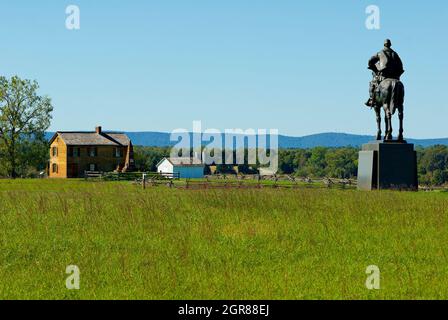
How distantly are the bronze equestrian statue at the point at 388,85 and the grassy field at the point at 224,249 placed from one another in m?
10.9

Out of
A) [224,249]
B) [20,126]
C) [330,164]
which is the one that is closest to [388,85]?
[224,249]

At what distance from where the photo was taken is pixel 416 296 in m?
9.26

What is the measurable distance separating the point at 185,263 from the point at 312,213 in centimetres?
705

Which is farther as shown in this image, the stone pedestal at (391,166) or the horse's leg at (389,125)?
the horse's leg at (389,125)

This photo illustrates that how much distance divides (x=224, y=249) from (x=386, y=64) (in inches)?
802

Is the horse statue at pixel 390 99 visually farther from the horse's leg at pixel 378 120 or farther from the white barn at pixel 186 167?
the white barn at pixel 186 167

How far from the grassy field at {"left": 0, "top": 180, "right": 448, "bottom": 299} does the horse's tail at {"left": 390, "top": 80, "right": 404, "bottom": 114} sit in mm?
10888

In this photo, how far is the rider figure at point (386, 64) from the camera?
3059 cm

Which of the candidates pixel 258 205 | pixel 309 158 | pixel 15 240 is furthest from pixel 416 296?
pixel 309 158

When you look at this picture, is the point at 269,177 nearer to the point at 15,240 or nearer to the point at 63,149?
the point at 63,149

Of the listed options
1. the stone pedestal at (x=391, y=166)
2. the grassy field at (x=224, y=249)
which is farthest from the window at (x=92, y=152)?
the grassy field at (x=224, y=249)

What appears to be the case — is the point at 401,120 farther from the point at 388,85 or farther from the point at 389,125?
the point at 388,85

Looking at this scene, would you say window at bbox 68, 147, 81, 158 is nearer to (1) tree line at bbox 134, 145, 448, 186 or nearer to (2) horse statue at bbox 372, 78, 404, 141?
(1) tree line at bbox 134, 145, 448, 186

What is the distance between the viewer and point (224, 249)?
1277cm
